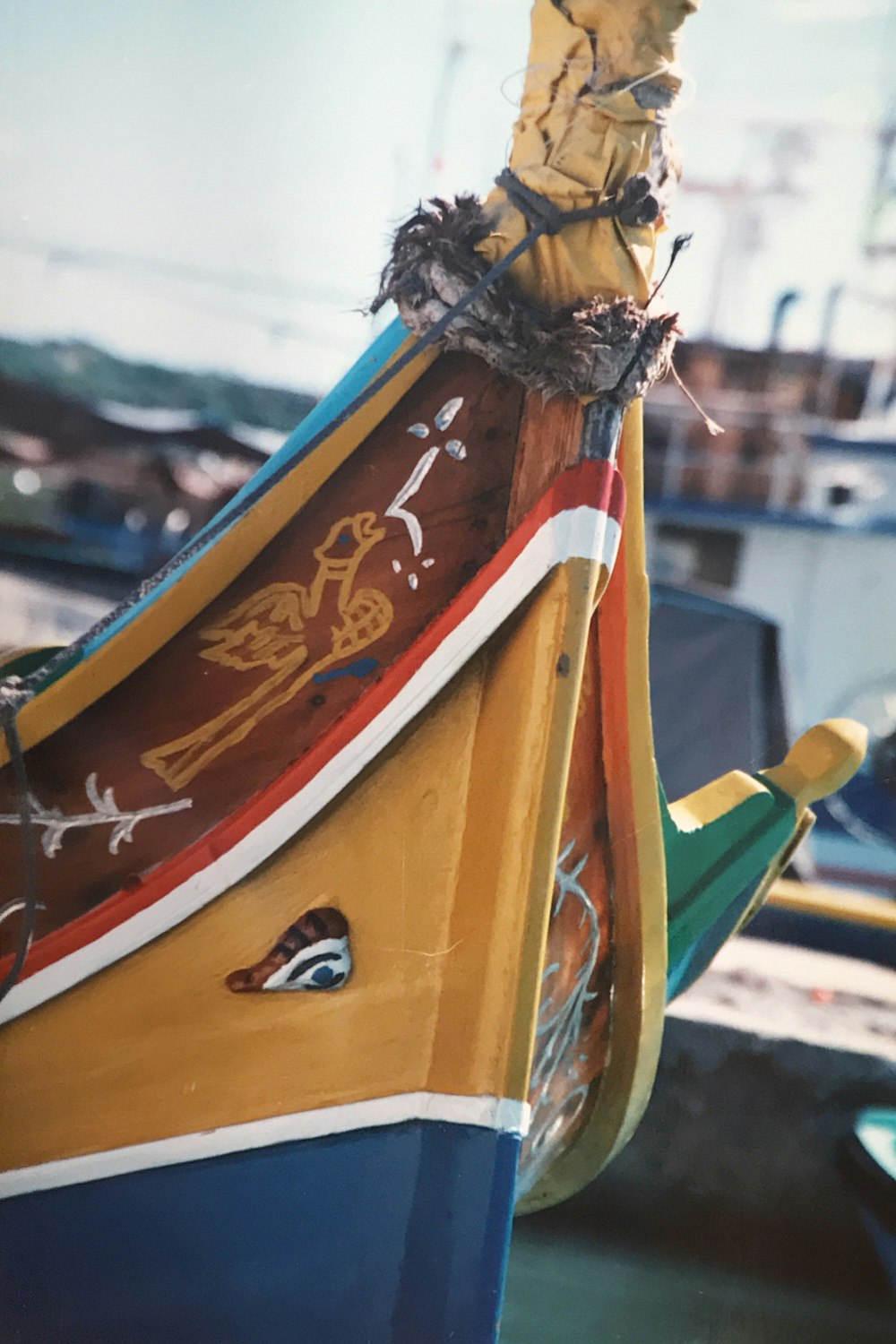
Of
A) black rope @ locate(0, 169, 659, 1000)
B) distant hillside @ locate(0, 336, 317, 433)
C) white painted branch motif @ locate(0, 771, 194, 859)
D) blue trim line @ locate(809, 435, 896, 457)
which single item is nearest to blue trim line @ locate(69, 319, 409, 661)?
black rope @ locate(0, 169, 659, 1000)

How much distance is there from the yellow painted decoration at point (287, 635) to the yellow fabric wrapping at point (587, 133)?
0.21 metres

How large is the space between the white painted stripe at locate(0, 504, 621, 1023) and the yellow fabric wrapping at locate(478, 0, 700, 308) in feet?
0.54

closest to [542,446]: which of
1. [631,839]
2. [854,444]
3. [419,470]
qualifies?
[419,470]

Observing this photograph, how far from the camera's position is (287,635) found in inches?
29.6

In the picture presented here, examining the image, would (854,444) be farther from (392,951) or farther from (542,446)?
(392,951)

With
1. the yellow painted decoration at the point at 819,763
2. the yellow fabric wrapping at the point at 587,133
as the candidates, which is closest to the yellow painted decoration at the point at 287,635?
the yellow fabric wrapping at the point at 587,133

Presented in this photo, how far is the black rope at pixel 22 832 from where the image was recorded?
0.75 m

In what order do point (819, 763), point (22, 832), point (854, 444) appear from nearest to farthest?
point (22, 832), point (819, 763), point (854, 444)

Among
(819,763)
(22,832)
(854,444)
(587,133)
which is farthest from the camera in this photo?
(854,444)

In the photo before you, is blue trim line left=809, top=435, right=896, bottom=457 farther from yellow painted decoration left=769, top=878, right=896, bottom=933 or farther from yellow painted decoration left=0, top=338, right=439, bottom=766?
yellow painted decoration left=0, top=338, right=439, bottom=766

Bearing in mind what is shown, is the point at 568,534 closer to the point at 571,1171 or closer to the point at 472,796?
the point at 472,796

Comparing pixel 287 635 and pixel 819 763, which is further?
pixel 819 763

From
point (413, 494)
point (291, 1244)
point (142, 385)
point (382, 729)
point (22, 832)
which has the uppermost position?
point (142, 385)

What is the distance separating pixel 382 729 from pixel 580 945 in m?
0.27
